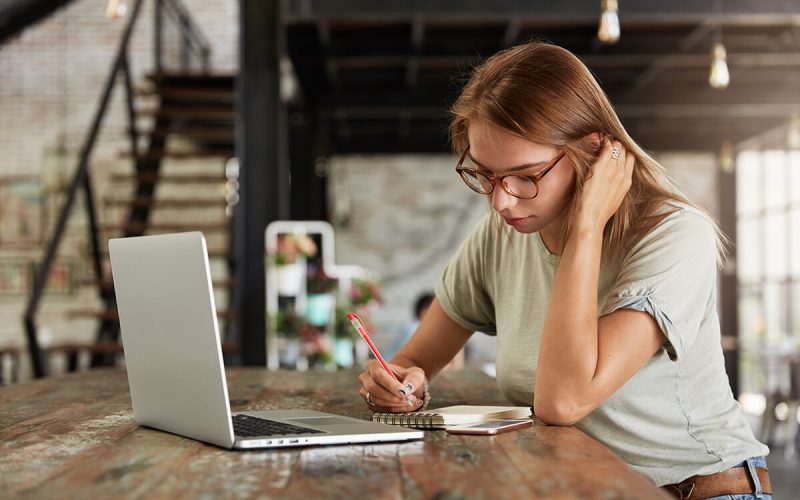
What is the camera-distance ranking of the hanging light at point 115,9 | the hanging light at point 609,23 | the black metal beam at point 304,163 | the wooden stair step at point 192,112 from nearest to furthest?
the hanging light at point 115,9 < the hanging light at point 609,23 < the wooden stair step at point 192,112 < the black metal beam at point 304,163

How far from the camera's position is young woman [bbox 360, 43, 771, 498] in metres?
1.43

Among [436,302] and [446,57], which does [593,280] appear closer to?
[436,302]

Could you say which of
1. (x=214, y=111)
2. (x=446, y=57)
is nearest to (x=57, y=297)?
(x=214, y=111)

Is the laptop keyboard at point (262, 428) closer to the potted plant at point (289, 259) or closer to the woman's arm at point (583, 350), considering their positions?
the woman's arm at point (583, 350)

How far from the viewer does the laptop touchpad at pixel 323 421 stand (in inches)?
54.6

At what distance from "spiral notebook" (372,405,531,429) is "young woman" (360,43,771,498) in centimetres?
7

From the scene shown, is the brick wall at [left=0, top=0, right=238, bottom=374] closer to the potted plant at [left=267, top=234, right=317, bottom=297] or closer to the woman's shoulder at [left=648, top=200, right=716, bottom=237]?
the potted plant at [left=267, top=234, right=317, bottom=297]

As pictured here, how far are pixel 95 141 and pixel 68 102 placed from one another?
3.59 metres

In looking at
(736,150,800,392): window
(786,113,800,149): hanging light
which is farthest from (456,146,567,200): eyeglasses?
(736,150,800,392): window

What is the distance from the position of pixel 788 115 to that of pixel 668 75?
2.06 m

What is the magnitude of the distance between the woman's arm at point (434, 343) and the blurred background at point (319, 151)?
2310 millimetres

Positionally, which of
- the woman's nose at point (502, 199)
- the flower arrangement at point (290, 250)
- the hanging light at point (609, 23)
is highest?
the hanging light at point (609, 23)

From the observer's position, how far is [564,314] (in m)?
1.44

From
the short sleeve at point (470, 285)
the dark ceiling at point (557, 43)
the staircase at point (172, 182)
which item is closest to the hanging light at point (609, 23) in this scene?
the dark ceiling at point (557, 43)
